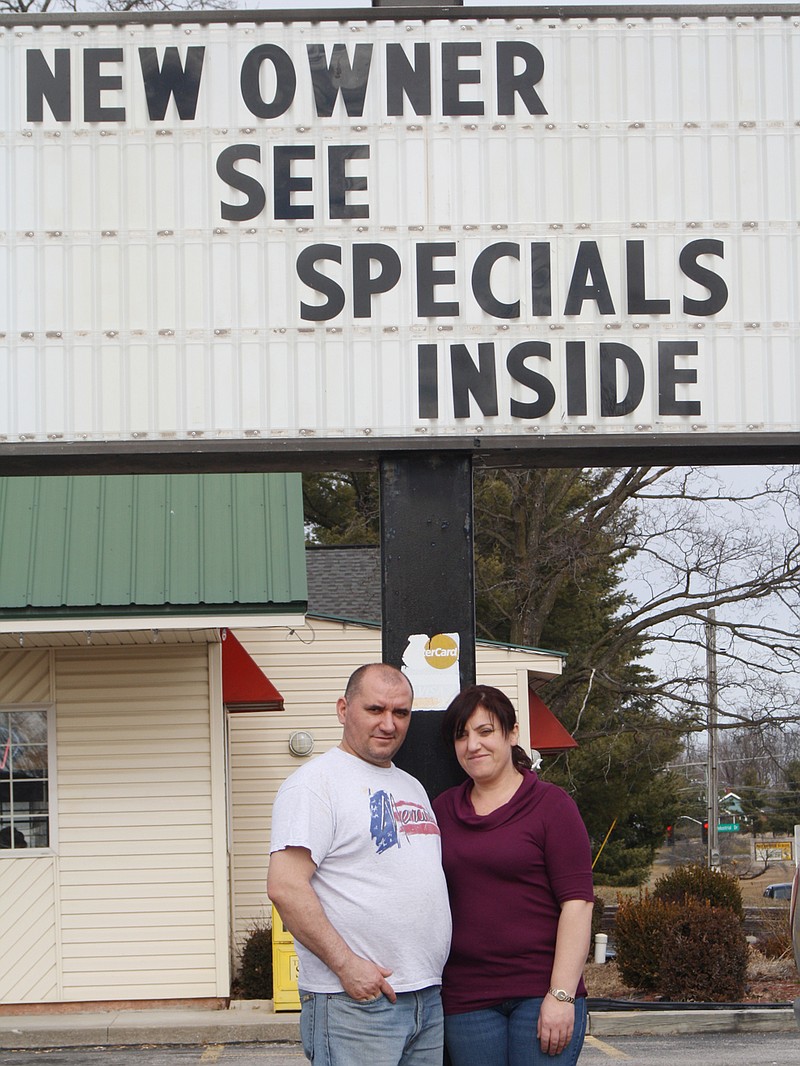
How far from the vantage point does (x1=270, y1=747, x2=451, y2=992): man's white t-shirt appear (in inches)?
164

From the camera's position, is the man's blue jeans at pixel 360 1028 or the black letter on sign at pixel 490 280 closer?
the man's blue jeans at pixel 360 1028

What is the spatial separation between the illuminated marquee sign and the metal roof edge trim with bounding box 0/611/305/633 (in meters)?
6.57

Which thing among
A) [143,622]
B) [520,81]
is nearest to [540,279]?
[520,81]

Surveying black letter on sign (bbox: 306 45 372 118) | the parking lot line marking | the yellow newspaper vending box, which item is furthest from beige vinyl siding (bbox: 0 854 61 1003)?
black letter on sign (bbox: 306 45 372 118)

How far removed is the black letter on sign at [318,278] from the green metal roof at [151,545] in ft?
22.0

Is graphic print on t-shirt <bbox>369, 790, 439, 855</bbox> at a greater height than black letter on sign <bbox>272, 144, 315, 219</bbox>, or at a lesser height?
lesser

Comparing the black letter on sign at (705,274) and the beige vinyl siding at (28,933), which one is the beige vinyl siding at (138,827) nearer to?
the beige vinyl siding at (28,933)

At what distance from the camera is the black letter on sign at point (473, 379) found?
17.1 ft

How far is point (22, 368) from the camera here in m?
5.27

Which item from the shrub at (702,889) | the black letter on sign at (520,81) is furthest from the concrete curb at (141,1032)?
the black letter on sign at (520,81)

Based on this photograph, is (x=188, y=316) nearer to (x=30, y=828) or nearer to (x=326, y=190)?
(x=326, y=190)

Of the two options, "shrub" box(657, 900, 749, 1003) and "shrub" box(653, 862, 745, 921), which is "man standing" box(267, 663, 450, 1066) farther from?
"shrub" box(653, 862, 745, 921)

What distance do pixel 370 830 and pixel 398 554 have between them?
50.9 inches

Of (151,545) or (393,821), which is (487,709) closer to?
(393,821)
